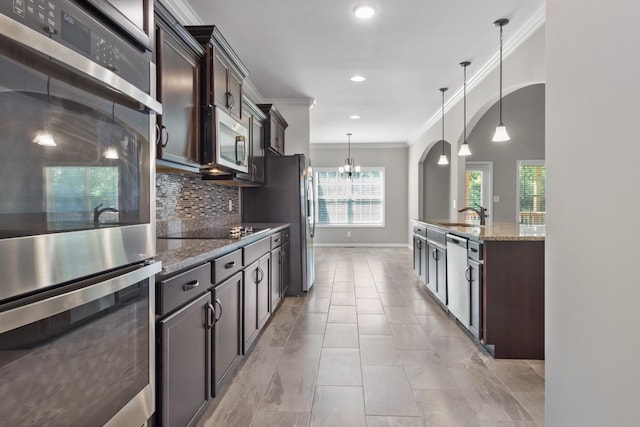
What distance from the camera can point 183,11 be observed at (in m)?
2.71

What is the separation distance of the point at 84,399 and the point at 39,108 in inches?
27.9

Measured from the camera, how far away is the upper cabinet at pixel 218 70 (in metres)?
2.37

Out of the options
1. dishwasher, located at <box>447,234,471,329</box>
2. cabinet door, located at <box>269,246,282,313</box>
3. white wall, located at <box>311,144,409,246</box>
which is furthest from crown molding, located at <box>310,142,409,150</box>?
dishwasher, located at <box>447,234,471,329</box>

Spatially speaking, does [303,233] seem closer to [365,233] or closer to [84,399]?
[84,399]

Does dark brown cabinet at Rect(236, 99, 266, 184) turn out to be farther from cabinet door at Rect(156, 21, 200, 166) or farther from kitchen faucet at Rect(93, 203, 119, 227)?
kitchen faucet at Rect(93, 203, 119, 227)

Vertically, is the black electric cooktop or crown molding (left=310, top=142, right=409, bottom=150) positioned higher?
crown molding (left=310, top=142, right=409, bottom=150)

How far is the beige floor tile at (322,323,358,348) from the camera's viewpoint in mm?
2852

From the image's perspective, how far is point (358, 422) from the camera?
1.82 m

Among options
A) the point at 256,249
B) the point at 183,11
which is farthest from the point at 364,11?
the point at 256,249

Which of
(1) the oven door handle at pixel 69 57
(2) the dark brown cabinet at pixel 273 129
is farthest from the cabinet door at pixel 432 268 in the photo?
(1) the oven door handle at pixel 69 57

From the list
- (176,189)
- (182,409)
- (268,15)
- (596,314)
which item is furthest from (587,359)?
(268,15)

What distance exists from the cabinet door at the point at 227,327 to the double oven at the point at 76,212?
0.74 m

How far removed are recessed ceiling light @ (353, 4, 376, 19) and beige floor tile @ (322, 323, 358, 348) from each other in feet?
8.76

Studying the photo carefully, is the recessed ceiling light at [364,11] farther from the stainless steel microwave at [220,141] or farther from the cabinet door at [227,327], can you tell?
the cabinet door at [227,327]
